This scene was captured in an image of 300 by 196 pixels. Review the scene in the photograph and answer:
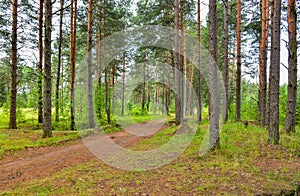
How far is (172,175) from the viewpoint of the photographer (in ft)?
17.3

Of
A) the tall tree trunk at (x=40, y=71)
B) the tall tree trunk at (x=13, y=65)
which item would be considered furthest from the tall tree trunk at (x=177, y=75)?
the tall tree trunk at (x=13, y=65)

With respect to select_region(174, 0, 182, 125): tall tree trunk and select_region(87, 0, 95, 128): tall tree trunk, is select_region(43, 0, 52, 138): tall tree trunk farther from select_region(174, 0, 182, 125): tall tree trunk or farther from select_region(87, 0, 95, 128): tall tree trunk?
select_region(174, 0, 182, 125): tall tree trunk

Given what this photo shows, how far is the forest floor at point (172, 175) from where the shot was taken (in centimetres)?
440

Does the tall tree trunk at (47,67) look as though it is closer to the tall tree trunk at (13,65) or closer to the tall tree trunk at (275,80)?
the tall tree trunk at (13,65)

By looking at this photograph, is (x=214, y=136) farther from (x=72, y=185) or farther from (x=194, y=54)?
(x=194, y=54)

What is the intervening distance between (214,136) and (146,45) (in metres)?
18.2

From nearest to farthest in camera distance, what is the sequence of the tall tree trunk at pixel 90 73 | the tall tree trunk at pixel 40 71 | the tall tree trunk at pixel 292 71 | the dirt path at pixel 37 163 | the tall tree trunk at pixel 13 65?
the dirt path at pixel 37 163 < the tall tree trunk at pixel 292 71 < the tall tree trunk at pixel 13 65 < the tall tree trunk at pixel 40 71 < the tall tree trunk at pixel 90 73

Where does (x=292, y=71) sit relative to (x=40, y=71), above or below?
below

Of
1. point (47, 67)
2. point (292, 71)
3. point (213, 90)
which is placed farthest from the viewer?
point (47, 67)

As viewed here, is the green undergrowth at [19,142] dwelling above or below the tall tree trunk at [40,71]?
below

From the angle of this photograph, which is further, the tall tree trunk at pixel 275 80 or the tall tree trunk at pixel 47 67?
the tall tree trunk at pixel 47 67

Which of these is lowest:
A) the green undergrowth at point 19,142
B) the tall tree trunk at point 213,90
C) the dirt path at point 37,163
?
the dirt path at point 37,163

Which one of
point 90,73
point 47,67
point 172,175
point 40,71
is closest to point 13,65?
point 40,71

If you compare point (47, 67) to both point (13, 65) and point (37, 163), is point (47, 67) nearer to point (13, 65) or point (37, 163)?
point (13, 65)
